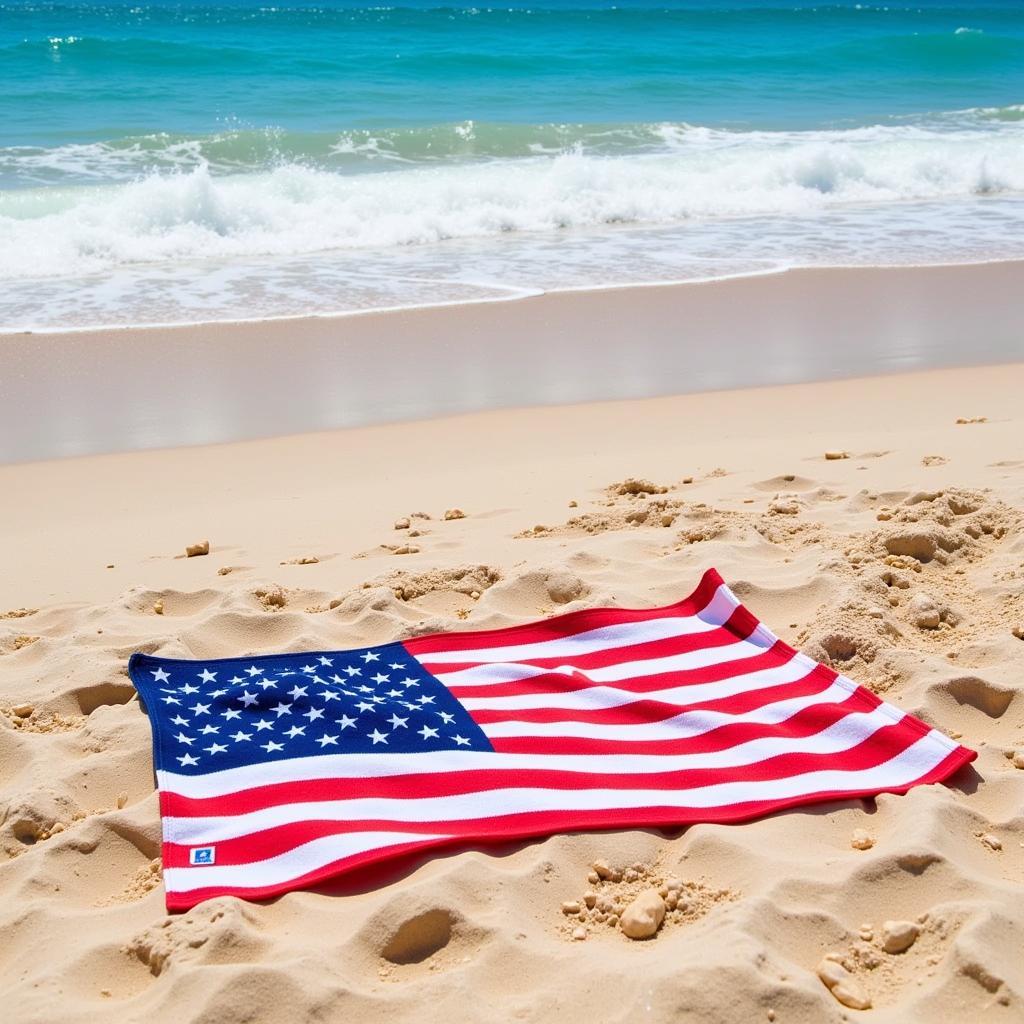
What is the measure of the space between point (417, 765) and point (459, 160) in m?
14.8

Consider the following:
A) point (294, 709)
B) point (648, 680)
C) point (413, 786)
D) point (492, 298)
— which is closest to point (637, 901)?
point (413, 786)

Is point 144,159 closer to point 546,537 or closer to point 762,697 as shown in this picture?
point 546,537

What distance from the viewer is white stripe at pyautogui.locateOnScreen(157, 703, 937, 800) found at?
10.7ft

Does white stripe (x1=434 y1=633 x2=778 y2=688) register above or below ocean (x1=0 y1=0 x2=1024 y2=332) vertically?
below

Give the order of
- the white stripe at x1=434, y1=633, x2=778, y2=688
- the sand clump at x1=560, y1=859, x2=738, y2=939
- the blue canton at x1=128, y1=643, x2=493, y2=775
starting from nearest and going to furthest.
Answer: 1. the sand clump at x1=560, y1=859, x2=738, y2=939
2. the blue canton at x1=128, y1=643, x2=493, y2=775
3. the white stripe at x1=434, y1=633, x2=778, y2=688

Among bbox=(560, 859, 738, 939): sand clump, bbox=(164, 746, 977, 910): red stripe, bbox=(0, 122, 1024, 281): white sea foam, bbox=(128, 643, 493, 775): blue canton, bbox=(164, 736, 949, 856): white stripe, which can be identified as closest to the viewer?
bbox=(560, 859, 738, 939): sand clump

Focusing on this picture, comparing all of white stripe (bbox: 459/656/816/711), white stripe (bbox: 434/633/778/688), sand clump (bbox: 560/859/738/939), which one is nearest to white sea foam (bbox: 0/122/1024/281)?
white stripe (bbox: 434/633/778/688)

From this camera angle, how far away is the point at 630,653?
4008 millimetres

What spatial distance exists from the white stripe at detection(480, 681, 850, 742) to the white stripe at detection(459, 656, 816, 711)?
10 centimetres

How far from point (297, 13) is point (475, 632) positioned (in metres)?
33.7

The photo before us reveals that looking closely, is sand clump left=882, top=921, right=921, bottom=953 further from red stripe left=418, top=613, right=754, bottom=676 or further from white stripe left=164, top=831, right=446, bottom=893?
red stripe left=418, top=613, right=754, bottom=676

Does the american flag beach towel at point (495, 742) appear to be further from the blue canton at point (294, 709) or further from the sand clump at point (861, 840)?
the sand clump at point (861, 840)

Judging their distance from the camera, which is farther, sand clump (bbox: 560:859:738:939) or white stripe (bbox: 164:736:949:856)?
white stripe (bbox: 164:736:949:856)

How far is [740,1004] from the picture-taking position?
7.78 feet
